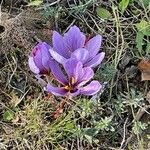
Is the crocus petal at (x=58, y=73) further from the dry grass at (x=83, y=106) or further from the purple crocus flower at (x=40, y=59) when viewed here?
the dry grass at (x=83, y=106)

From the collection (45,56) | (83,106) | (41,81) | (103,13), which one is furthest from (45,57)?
(103,13)

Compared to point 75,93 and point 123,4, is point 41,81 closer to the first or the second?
point 75,93

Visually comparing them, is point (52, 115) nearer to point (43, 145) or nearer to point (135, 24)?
point (43, 145)

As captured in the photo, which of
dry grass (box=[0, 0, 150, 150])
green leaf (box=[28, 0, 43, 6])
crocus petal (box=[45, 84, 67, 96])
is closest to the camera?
crocus petal (box=[45, 84, 67, 96])

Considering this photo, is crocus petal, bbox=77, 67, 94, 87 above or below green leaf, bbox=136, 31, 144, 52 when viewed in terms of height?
above

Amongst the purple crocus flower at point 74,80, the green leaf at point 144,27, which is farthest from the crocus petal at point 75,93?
the green leaf at point 144,27

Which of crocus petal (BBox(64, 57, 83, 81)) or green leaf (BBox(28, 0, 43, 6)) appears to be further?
green leaf (BBox(28, 0, 43, 6))

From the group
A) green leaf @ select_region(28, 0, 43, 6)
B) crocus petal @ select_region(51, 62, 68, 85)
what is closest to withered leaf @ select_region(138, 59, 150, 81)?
crocus petal @ select_region(51, 62, 68, 85)

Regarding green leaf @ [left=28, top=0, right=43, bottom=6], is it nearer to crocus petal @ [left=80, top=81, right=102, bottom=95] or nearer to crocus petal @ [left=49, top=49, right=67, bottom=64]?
crocus petal @ [left=49, top=49, right=67, bottom=64]
